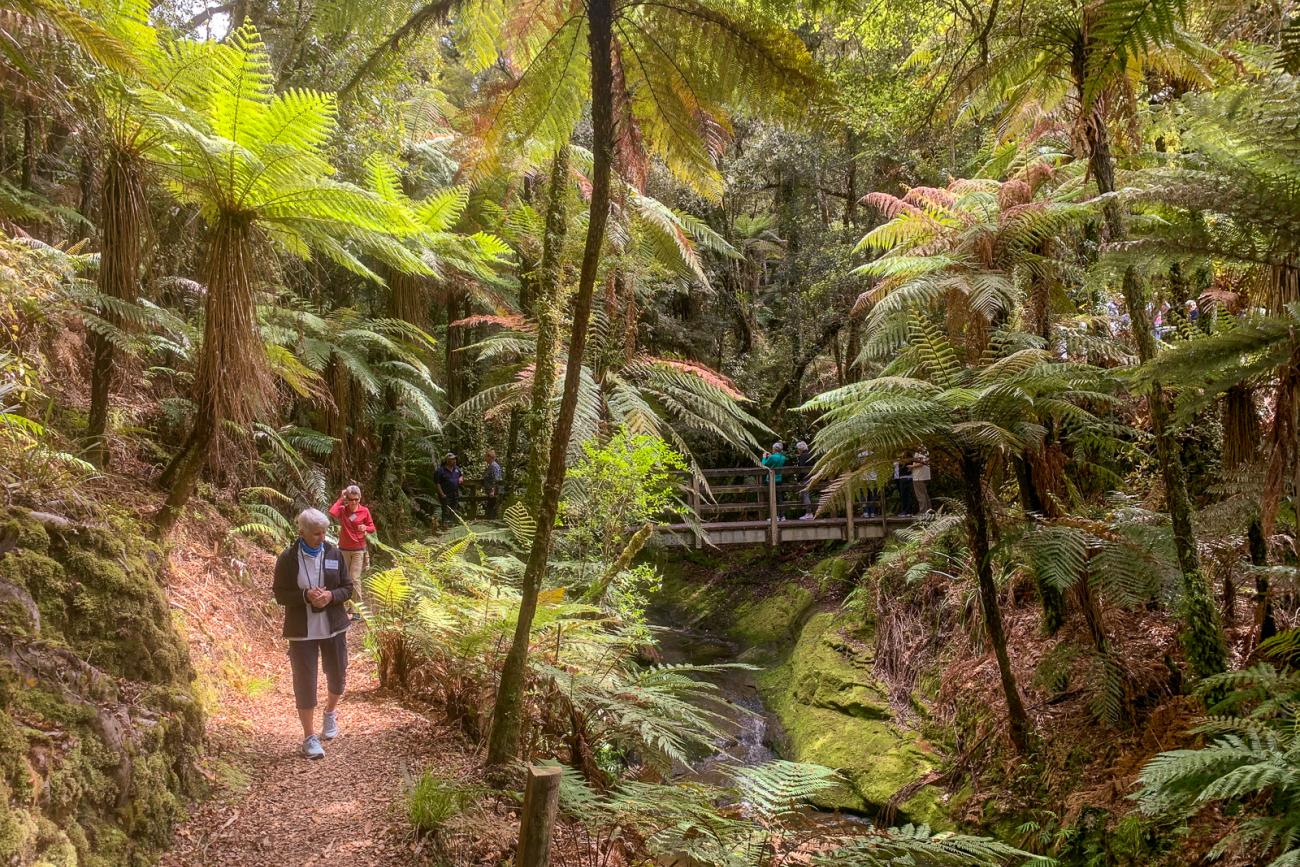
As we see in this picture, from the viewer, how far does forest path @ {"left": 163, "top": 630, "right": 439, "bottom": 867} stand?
9.18 feet

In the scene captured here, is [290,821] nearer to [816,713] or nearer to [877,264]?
[816,713]

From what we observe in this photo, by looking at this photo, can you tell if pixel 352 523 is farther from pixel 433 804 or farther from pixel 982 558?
pixel 982 558

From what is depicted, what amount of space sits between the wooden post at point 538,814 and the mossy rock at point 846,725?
368 centimetres

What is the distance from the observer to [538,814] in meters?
2.32

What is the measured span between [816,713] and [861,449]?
11.8 ft

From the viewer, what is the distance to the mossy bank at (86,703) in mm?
2260

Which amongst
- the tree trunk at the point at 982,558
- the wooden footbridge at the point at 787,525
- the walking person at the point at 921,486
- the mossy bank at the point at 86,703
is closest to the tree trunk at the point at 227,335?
the mossy bank at the point at 86,703

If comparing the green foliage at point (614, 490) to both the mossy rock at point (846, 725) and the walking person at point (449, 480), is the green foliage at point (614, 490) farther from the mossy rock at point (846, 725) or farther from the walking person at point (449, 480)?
A: the walking person at point (449, 480)

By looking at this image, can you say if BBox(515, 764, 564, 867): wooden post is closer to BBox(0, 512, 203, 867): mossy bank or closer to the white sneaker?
BBox(0, 512, 203, 867): mossy bank

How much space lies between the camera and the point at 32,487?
3219mm

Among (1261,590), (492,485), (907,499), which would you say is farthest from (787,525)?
(1261,590)

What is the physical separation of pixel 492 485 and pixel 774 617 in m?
4.56

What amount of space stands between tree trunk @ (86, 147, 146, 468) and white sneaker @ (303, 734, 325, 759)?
2591 mm

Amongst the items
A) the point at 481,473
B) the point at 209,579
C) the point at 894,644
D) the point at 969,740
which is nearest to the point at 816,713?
the point at 894,644
